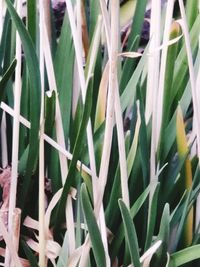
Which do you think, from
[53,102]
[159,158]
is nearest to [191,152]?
[159,158]

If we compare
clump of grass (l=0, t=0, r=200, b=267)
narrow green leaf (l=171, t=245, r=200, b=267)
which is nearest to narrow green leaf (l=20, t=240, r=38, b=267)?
clump of grass (l=0, t=0, r=200, b=267)

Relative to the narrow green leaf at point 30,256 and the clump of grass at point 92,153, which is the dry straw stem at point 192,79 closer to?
the clump of grass at point 92,153

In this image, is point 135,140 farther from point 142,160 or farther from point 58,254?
point 58,254

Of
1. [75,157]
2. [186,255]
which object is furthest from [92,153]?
[186,255]

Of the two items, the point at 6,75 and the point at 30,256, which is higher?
the point at 6,75

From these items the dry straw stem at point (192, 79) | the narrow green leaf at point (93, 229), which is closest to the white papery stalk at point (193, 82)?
the dry straw stem at point (192, 79)

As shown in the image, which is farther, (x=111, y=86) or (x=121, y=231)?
(x=121, y=231)

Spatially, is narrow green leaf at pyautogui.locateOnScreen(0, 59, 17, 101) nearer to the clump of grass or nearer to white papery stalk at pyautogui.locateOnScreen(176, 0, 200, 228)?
the clump of grass

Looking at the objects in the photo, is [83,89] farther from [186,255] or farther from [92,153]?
[186,255]
